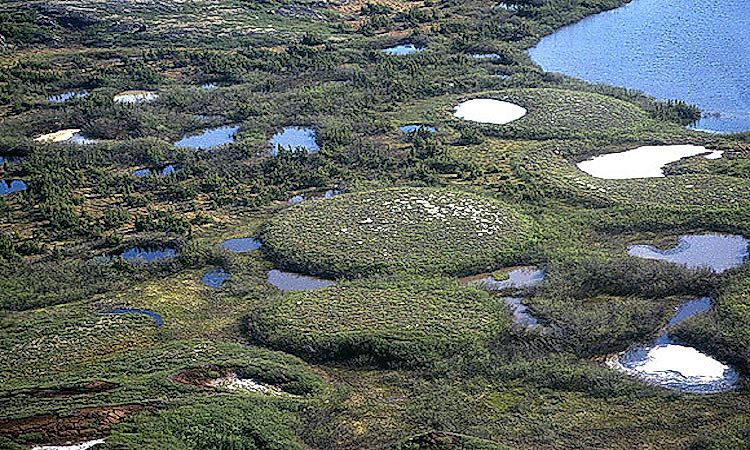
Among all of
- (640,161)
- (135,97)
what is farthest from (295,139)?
(640,161)

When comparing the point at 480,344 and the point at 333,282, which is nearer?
the point at 480,344

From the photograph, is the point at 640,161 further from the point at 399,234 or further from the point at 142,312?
the point at 142,312

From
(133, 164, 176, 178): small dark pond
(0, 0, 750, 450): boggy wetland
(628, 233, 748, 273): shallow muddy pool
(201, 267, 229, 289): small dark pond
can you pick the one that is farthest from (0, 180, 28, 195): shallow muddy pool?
(628, 233, 748, 273): shallow muddy pool

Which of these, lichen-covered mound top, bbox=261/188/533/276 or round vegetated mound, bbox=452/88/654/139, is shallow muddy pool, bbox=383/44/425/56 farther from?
lichen-covered mound top, bbox=261/188/533/276

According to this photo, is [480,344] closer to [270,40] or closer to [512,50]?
[512,50]

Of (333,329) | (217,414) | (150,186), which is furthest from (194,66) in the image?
(217,414)

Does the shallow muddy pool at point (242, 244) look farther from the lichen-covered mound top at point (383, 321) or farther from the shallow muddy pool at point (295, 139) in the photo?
the shallow muddy pool at point (295, 139)

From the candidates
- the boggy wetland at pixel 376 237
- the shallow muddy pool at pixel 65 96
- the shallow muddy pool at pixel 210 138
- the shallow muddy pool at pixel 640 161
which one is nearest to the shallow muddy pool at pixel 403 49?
the boggy wetland at pixel 376 237
